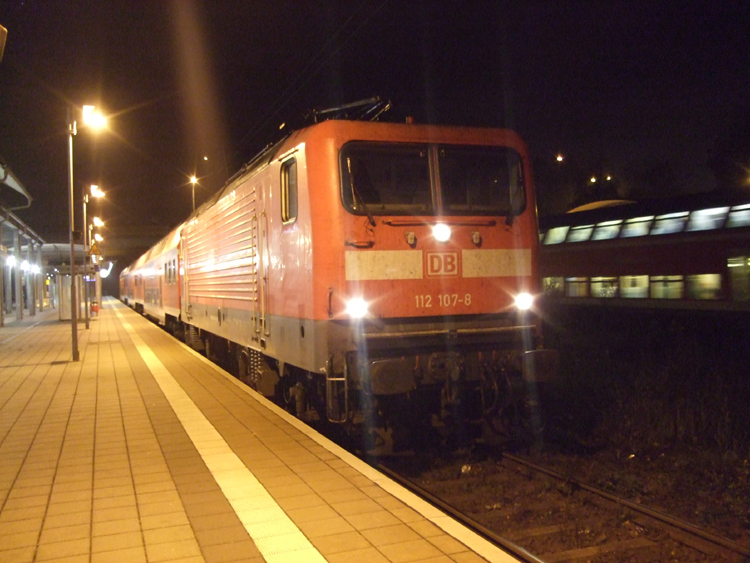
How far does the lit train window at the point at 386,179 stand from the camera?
7020mm

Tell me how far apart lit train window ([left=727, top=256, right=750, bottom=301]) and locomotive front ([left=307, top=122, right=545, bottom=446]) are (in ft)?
42.6

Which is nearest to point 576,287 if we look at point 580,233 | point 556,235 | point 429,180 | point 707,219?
point 580,233

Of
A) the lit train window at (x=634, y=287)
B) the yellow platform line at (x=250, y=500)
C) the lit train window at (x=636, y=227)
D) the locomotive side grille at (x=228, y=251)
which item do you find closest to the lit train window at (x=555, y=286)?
the lit train window at (x=634, y=287)

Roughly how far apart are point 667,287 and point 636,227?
207 cm

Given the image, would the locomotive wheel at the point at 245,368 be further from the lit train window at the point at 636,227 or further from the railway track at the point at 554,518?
the lit train window at the point at 636,227

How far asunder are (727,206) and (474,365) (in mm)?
14631

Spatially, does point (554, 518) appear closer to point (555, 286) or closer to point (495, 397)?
point (495, 397)

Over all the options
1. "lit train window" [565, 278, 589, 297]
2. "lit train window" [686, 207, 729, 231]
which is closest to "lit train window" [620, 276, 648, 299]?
"lit train window" [565, 278, 589, 297]

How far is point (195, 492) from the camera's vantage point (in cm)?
552

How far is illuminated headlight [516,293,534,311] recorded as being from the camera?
758cm

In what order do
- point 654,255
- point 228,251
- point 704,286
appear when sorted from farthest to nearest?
1. point 654,255
2. point 704,286
3. point 228,251

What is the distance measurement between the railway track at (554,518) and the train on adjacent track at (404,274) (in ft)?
1.78

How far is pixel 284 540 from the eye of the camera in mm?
4469

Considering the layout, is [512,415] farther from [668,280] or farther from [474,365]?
[668,280]
